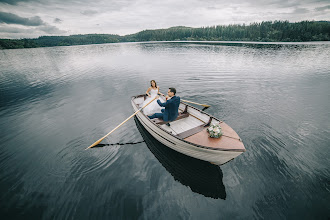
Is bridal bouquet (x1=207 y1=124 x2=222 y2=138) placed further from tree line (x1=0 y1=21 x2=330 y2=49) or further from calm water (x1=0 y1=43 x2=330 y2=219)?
tree line (x1=0 y1=21 x2=330 y2=49)

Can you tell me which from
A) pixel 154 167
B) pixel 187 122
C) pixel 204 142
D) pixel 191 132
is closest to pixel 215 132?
pixel 204 142

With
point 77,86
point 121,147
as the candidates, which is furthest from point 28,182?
point 77,86

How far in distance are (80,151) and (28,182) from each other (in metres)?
2.45

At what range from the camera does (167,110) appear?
786 cm

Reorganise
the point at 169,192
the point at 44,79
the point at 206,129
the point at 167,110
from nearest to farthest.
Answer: the point at 169,192 → the point at 206,129 → the point at 167,110 → the point at 44,79

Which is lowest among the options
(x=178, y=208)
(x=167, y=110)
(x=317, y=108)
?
(x=178, y=208)

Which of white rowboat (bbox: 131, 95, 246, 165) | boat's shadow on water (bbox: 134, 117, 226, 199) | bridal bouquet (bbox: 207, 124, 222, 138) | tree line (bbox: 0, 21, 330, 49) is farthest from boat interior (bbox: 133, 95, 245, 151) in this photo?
tree line (bbox: 0, 21, 330, 49)

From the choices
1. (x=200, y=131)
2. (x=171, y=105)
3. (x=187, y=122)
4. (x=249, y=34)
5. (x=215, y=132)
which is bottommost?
(x=187, y=122)

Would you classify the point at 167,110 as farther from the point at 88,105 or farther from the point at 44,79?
the point at 44,79

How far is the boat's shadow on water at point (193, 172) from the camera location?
20.2 ft

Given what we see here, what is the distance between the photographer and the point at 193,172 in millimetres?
6977

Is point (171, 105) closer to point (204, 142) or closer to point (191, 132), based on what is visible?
point (191, 132)

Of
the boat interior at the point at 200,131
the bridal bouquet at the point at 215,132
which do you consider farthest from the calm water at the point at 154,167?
the bridal bouquet at the point at 215,132

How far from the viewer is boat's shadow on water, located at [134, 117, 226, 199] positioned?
6172 millimetres
